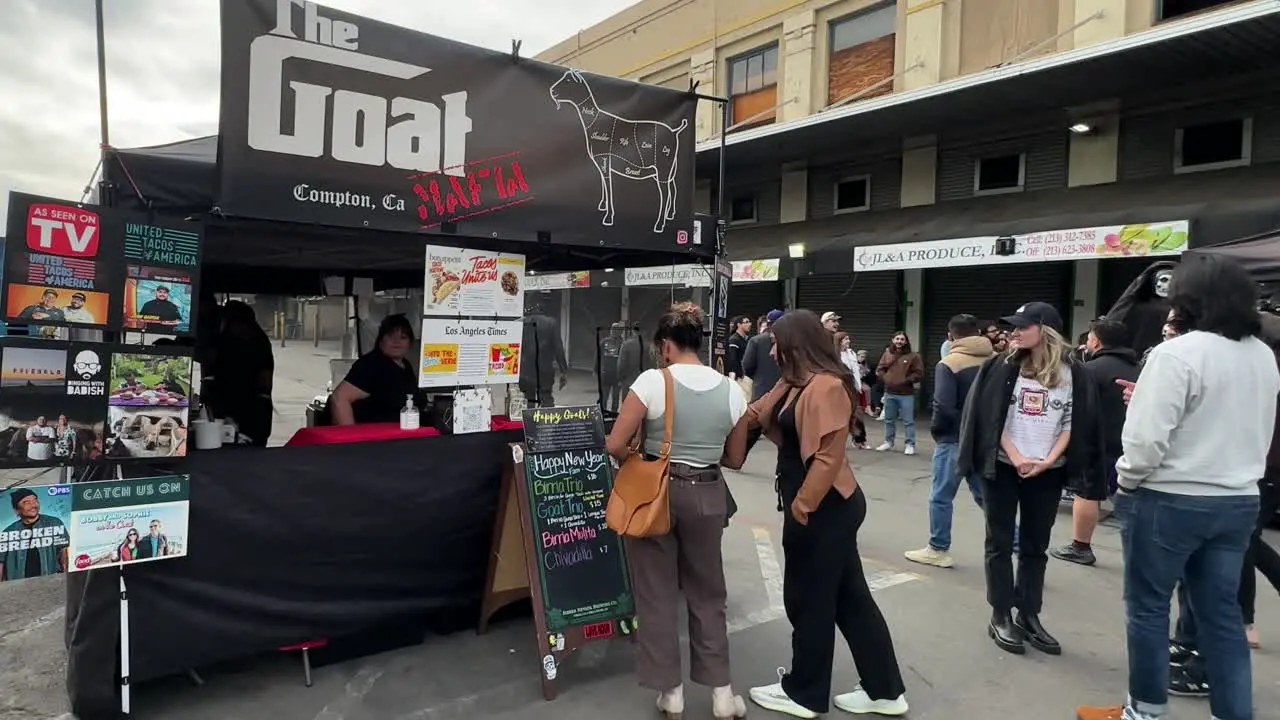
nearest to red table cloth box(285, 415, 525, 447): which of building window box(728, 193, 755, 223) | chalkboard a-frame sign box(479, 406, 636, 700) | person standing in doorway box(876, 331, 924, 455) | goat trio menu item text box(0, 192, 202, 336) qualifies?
chalkboard a-frame sign box(479, 406, 636, 700)

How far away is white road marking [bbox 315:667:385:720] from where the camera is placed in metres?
3.32

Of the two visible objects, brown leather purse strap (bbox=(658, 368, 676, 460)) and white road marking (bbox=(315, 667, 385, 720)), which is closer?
brown leather purse strap (bbox=(658, 368, 676, 460))

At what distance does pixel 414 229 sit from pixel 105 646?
83.6 inches

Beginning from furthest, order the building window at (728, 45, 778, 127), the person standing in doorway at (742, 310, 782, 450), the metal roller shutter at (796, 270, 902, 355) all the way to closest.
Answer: the building window at (728, 45, 778, 127) → the metal roller shutter at (796, 270, 902, 355) → the person standing in doorway at (742, 310, 782, 450)

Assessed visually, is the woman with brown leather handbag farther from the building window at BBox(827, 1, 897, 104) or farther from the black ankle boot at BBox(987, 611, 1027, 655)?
the building window at BBox(827, 1, 897, 104)

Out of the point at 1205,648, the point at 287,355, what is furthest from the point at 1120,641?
the point at 287,355

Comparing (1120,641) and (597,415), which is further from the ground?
(597,415)

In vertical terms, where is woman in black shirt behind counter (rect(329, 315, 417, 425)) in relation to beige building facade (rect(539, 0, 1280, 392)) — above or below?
below

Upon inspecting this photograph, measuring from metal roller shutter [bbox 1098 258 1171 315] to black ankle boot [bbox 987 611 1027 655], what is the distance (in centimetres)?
933

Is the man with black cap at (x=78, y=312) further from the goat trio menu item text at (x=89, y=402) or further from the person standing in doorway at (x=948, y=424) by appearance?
the person standing in doorway at (x=948, y=424)

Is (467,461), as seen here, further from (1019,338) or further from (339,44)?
(1019,338)

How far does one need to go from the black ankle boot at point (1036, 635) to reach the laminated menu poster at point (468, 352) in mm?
3026

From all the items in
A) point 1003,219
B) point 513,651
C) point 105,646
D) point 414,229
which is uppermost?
point 1003,219

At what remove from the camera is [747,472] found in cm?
909
